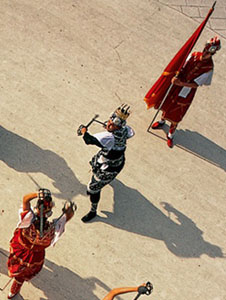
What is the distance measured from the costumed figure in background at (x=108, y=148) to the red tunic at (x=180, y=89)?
54.8 inches

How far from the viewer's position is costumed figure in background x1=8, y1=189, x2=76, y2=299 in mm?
3881

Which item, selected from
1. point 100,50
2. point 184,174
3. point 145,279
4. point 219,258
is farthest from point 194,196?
point 100,50

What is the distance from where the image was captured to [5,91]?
679cm

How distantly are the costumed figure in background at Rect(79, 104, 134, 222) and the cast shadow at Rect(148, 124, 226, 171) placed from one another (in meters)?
A: 2.01

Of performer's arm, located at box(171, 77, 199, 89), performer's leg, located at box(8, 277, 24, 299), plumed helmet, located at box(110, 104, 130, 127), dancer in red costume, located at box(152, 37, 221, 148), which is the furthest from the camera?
performer's arm, located at box(171, 77, 199, 89)

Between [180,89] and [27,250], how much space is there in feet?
11.2

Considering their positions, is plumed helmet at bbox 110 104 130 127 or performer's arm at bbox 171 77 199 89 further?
performer's arm at bbox 171 77 199 89

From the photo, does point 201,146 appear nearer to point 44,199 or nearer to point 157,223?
point 157,223

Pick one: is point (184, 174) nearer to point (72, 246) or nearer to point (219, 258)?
point (219, 258)

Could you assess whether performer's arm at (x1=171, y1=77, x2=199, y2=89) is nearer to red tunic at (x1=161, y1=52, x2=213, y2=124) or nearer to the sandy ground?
red tunic at (x1=161, y1=52, x2=213, y2=124)

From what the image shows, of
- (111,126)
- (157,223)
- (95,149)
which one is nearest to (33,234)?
(111,126)

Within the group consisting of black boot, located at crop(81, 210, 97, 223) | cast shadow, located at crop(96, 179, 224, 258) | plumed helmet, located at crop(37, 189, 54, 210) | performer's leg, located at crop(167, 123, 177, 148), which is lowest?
black boot, located at crop(81, 210, 97, 223)

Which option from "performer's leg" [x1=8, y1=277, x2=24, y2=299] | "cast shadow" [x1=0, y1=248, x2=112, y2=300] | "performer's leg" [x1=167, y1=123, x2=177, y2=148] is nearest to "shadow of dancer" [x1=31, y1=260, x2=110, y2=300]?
"cast shadow" [x1=0, y1=248, x2=112, y2=300]

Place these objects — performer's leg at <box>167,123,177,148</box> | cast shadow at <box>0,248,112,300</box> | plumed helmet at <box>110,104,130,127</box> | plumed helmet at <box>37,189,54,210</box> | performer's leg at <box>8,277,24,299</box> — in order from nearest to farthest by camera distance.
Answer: plumed helmet at <box>37,189,54,210</box> → performer's leg at <box>8,277,24,299</box> → plumed helmet at <box>110,104,130,127</box> → cast shadow at <box>0,248,112,300</box> → performer's leg at <box>167,123,177,148</box>
